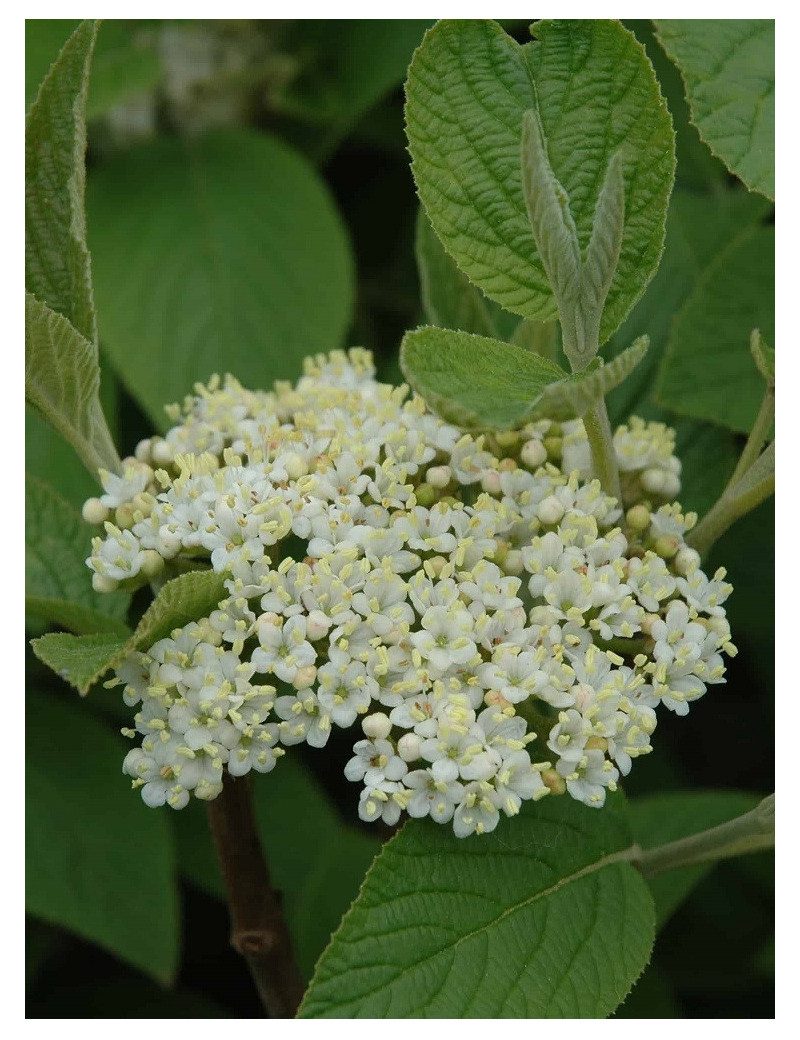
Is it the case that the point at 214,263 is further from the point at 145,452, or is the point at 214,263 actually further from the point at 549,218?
the point at 549,218

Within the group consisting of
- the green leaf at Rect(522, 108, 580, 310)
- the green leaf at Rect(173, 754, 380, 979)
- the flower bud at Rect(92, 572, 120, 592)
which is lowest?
the green leaf at Rect(173, 754, 380, 979)

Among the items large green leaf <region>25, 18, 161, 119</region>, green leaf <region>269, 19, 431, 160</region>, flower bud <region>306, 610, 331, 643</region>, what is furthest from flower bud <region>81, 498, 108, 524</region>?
green leaf <region>269, 19, 431, 160</region>

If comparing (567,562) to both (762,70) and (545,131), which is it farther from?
(762,70)

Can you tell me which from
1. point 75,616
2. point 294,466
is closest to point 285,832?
point 75,616

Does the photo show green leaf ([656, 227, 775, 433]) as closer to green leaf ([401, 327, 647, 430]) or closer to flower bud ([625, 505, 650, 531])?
flower bud ([625, 505, 650, 531])

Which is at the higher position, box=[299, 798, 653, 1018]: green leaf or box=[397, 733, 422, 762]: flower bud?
box=[397, 733, 422, 762]: flower bud

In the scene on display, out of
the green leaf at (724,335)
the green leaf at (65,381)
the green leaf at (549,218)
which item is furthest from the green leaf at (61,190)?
the green leaf at (724,335)
